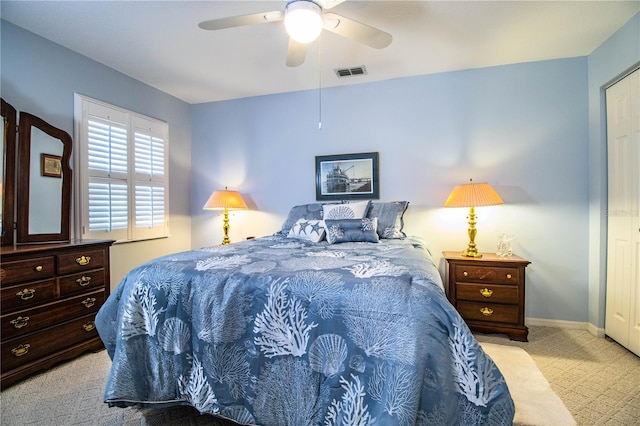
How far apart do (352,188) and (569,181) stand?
82.2 inches

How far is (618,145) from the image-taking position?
2469mm

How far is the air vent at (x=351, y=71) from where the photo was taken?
3.10 meters

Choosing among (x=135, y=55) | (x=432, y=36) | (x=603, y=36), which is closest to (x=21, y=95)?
(x=135, y=55)

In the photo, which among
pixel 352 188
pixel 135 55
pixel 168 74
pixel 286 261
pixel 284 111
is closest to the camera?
pixel 286 261

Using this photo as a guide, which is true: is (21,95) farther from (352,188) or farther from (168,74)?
(352,188)

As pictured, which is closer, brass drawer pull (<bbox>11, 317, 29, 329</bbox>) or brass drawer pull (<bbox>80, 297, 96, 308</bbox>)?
brass drawer pull (<bbox>11, 317, 29, 329</bbox>)

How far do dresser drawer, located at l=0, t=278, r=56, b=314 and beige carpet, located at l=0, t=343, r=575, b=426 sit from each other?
50cm

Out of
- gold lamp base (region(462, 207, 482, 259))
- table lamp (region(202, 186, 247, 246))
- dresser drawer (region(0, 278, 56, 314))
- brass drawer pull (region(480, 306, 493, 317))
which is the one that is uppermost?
table lamp (region(202, 186, 247, 246))

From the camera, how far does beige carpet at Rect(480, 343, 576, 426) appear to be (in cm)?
157

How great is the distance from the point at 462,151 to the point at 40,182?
382cm

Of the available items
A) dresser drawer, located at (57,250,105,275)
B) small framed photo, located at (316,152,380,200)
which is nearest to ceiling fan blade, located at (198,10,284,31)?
small framed photo, located at (316,152,380,200)

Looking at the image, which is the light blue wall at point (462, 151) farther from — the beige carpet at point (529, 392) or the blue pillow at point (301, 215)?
the beige carpet at point (529, 392)

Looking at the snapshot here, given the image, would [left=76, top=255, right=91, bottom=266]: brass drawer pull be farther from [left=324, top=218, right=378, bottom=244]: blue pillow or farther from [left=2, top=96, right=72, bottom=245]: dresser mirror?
[left=324, top=218, right=378, bottom=244]: blue pillow

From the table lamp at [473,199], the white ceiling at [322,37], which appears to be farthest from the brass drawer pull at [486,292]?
the white ceiling at [322,37]
